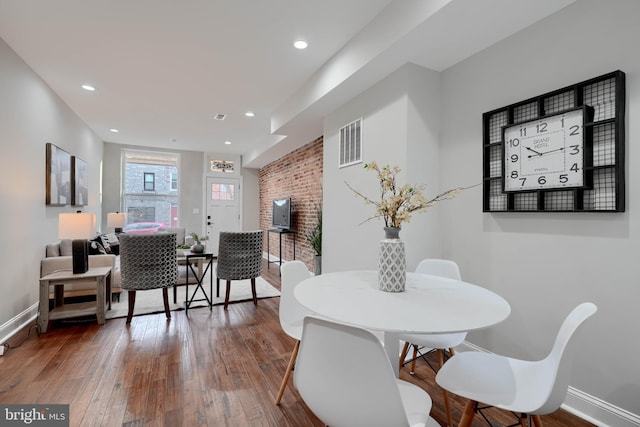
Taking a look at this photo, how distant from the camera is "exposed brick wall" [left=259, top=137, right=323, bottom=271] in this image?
501 centimetres

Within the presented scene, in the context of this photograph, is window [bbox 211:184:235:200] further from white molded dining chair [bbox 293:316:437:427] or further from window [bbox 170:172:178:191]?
white molded dining chair [bbox 293:316:437:427]

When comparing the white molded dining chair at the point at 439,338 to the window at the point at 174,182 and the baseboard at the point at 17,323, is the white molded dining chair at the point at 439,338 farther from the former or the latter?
the window at the point at 174,182

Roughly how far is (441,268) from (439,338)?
509 mm

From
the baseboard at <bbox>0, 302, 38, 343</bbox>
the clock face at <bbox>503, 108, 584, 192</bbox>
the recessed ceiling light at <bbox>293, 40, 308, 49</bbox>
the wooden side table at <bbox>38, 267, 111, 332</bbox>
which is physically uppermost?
the recessed ceiling light at <bbox>293, 40, 308, 49</bbox>

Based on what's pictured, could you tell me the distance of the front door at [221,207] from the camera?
7.66 m

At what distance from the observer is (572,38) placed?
179cm

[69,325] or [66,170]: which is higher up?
[66,170]

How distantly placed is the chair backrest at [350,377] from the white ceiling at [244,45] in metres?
1.94

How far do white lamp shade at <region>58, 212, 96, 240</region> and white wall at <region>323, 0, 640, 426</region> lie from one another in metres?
2.64

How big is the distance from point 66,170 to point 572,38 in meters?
5.47

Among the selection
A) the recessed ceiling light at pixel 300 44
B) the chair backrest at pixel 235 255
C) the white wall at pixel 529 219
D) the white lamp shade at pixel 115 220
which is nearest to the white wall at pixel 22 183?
the chair backrest at pixel 235 255

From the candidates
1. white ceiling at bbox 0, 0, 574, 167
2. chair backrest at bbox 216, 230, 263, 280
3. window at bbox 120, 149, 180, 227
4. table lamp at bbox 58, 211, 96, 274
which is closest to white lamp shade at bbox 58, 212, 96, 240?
table lamp at bbox 58, 211, 96, 274

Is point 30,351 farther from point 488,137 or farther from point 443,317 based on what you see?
point 488,137

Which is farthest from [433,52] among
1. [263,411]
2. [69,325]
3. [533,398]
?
[69,325]
